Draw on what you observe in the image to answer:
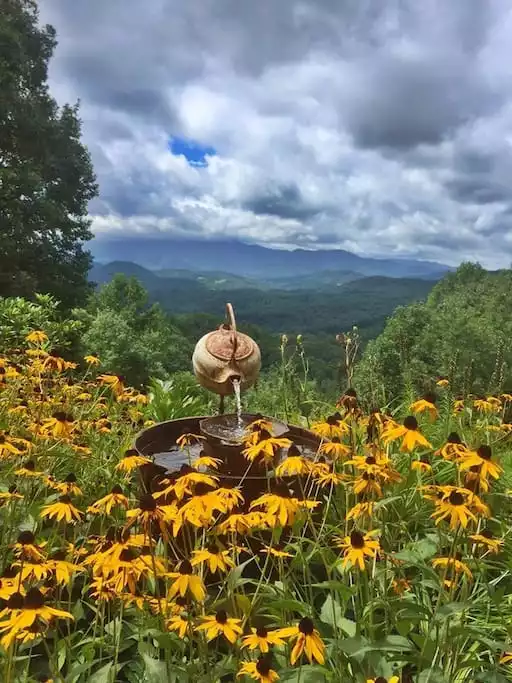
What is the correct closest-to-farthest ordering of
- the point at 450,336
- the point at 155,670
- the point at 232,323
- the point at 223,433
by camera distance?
the point at 155,670 < the point at 223,433 < the point at 232,323 < the point at 450,336

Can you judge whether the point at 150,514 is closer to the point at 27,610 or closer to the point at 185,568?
the point at 185,568

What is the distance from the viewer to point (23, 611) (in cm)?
103

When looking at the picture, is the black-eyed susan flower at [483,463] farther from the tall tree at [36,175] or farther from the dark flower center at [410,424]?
the tall tree at [36,175]

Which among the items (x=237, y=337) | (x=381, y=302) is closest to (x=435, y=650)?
(x=237, y=337)

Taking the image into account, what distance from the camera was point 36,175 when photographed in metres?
11.7

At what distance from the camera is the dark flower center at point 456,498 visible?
126 centimetres

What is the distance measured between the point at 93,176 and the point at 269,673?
13638 millimetres

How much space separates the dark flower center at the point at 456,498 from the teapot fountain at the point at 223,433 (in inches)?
16.2

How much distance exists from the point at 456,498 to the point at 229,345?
242 cm

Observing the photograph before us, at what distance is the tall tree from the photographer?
11375 millimetres

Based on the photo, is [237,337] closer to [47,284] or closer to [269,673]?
[269,673]

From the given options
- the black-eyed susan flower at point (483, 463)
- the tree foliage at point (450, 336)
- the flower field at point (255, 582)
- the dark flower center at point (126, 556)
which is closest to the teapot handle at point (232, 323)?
the flower field at point (255, 582)

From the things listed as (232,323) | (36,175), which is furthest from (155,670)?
(36,175)

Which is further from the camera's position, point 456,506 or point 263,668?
point 456,506
